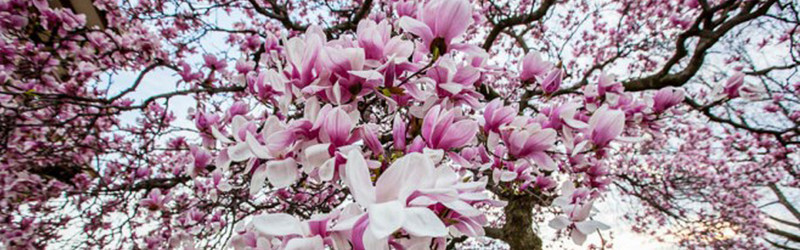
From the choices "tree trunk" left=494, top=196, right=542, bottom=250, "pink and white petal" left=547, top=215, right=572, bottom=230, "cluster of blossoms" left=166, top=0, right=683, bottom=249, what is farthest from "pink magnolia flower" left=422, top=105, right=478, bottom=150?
"tree trunk" left=494, top=196, right=542, bottom=250

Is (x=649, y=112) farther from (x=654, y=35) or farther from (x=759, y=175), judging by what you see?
(x=759, y=175)

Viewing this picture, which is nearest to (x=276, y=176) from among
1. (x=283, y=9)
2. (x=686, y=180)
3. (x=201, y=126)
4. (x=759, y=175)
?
(x=201, y=126)

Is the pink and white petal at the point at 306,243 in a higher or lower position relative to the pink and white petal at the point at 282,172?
lower

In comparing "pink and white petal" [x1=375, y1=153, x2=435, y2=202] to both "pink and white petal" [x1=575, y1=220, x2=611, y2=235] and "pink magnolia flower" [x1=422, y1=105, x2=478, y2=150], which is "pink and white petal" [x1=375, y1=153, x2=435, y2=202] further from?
"pink and white petal" [x1=575, y1=220, x2=611, y2=235]

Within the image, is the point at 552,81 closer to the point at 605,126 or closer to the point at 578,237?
the point at 605,126

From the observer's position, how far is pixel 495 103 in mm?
886

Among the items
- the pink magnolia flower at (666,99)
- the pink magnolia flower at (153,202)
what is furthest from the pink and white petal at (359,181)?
the pink magnolia flower at (153,202)

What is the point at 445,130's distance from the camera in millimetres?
676

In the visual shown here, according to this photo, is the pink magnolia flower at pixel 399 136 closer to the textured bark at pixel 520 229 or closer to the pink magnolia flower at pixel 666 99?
the pink magnolia flower at pixel 666 99

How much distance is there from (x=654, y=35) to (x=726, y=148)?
320 centimetres

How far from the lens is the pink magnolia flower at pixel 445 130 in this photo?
670 mm

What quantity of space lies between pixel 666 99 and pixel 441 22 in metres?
0.88

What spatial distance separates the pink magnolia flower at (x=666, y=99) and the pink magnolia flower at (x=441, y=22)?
0.82 m

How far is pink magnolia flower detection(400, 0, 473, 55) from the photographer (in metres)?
0.70
